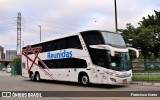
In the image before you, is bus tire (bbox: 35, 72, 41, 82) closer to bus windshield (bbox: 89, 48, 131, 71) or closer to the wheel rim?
the wheel rim

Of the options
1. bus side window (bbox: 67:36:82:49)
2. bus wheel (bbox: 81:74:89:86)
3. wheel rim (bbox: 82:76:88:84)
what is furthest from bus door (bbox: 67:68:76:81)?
bus side window (bbox: 67:36:82:49)

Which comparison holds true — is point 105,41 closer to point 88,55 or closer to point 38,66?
point 88,55

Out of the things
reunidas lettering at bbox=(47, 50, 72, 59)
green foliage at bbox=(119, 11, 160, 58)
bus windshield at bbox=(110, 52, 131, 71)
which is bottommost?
bus windshield at bbox=(110, 52, 131, 71)

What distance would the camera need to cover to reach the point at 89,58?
22.3m

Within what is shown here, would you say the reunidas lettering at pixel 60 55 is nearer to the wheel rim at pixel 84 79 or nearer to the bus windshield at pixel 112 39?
the wheel rim at pixel 84 79

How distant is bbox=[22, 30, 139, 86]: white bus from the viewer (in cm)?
Result: 2102

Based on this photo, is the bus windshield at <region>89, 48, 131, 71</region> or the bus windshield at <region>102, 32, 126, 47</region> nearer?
the bus windshield at <region>89, 48, 131, 71</region>

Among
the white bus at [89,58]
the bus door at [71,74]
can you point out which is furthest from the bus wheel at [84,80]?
the bus door at [71,74]

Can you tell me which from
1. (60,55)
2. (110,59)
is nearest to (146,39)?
(60,55)

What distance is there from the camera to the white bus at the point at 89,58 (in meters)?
21.0

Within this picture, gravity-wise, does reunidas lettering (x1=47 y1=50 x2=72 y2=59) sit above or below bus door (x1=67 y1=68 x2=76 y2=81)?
above

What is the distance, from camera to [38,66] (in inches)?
1177

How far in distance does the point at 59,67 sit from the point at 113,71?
6.61m

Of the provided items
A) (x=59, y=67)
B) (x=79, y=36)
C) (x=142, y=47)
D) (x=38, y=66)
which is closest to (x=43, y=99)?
(x=79, y=36)
